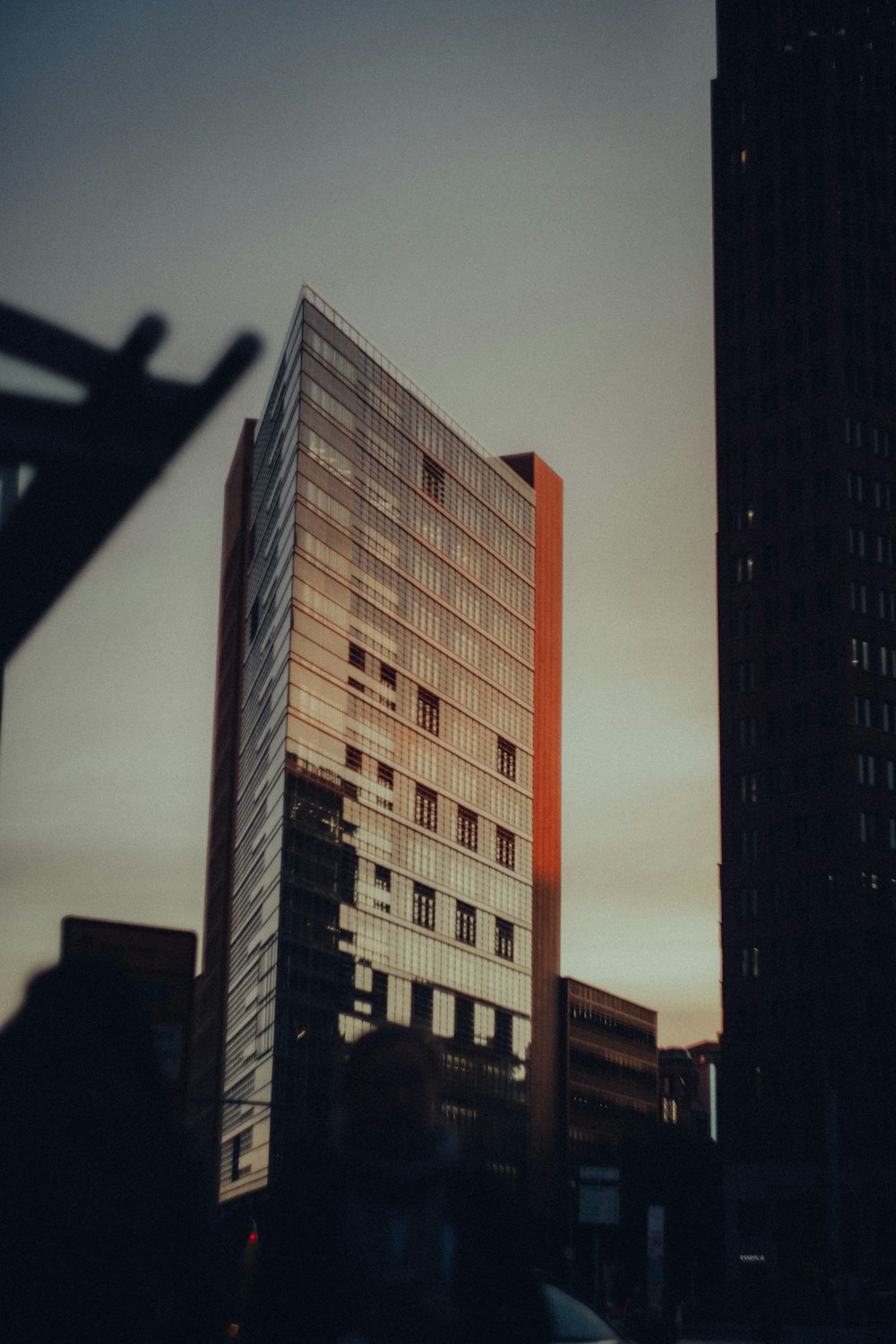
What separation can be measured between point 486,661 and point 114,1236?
367 feet

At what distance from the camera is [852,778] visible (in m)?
89.2

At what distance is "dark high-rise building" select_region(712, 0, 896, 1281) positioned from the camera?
277 ft

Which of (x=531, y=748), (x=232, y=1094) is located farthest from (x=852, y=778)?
(x=232, y=1094)

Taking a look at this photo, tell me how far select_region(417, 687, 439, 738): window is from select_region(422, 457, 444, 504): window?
13.7m

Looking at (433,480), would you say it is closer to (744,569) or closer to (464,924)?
(744,569)

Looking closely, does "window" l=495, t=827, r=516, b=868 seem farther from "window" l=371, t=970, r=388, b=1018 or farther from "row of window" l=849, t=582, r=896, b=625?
"row of window" l=849, t=582, r=896, b=625

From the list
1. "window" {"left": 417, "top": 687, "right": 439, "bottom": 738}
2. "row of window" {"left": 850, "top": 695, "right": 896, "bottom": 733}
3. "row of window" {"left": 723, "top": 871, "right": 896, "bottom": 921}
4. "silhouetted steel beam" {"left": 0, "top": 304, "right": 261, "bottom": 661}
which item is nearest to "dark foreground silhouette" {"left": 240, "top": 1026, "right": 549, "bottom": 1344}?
"silhouetted steel beam" {"left": 0, "top": 304, "right": 261, "bottom": 661}

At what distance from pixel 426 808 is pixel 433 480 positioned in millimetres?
22470

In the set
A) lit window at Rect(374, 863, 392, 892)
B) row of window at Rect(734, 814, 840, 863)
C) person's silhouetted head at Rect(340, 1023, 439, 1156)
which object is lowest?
person's silhouetted head at Rect(340, 1023, 439, 1156)

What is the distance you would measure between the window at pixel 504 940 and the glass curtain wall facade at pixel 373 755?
0.14 meters

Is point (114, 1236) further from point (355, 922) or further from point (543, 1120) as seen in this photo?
point (543, 1120)

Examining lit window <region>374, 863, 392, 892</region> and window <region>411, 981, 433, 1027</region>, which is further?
window <region>411, 981, 433, 1027</region>

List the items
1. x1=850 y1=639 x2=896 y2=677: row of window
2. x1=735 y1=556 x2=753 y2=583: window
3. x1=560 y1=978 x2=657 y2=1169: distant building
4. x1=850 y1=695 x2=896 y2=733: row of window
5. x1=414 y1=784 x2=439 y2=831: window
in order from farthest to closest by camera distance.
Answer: x1=560 y1=978 x2=657 y2=1169: distant building
x1=414 y1=784 x2=439 y2=831: window
x1=735 y1=556 x2=753 y2=583: window
x1=850 y1=639 x2=896 y2=677: row of window
x1=850 y1=695 x2=896 y2=733: row of window

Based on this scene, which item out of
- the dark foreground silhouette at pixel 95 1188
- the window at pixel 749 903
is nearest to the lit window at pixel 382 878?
the window at pixel 749 903
